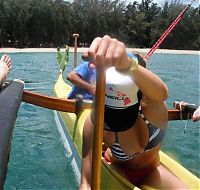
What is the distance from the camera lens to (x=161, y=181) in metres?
1.60

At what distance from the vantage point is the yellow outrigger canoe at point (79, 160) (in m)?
1.67

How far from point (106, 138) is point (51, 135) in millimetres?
2923

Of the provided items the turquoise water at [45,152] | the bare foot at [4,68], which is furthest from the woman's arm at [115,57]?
the turquoise water at [45,152]

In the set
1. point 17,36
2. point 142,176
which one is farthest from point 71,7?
point 142,176

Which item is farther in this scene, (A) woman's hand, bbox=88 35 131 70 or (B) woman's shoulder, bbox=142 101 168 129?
(B) woman's shoulder, bbox=142 101 168 129

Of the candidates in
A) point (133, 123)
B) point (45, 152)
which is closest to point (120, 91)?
point (133, 123)

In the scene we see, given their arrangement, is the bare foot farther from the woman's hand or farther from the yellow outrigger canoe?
the woman's hand

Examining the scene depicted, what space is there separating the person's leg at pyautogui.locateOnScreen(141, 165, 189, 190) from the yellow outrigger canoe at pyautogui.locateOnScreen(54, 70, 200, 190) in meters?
0.10

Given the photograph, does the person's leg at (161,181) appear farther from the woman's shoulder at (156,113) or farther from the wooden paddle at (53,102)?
the wooden paddle at (53,102)

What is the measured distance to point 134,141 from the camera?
1.48 m

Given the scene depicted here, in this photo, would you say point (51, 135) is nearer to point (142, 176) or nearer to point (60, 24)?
point (142, 176)

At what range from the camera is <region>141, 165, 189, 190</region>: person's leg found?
159cm

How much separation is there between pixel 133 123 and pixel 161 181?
1.15 feet

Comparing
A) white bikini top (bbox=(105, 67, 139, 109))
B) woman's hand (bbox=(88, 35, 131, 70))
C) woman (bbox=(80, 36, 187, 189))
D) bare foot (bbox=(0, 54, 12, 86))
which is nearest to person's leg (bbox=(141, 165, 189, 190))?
woman (bbox=(80, 36, 187, 189))
